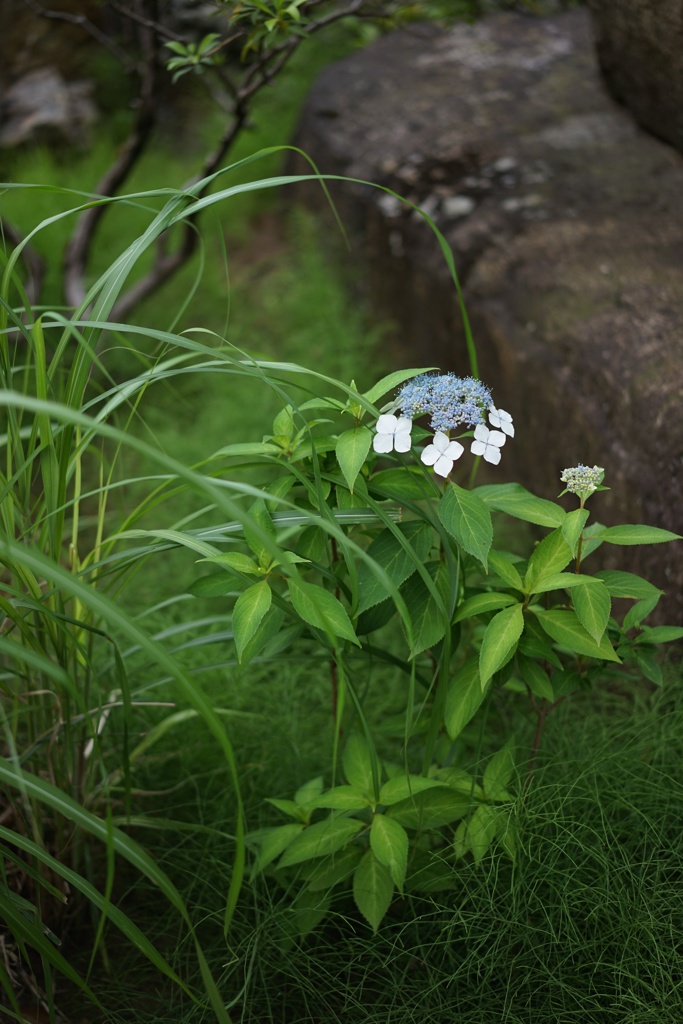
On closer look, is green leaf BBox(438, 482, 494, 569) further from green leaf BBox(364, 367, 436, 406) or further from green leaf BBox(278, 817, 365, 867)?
green leaf BBox(278, 817, 365, 867)

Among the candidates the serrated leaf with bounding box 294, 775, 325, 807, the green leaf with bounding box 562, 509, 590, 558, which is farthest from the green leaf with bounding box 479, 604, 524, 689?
the serrated leaf with bounding box 294, 775, 325, 807

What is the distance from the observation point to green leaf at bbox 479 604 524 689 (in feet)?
3.26

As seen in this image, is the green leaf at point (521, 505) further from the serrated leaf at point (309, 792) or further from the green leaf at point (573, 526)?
the serrated leaf at point (309, 792)

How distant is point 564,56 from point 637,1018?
279cm

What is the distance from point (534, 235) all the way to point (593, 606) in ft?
4.63

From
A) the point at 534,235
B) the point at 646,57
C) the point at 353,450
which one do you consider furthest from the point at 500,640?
the point at 646,57

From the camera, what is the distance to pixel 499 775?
1.17 meters

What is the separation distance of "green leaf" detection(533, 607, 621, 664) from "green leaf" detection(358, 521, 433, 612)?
0.17m

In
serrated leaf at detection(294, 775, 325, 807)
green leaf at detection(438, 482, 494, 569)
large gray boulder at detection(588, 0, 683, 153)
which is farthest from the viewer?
large gray boulder at detection(588, 0, 683, 153)

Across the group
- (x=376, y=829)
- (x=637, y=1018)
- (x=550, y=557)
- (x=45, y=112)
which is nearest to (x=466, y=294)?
(x=550, y=557)

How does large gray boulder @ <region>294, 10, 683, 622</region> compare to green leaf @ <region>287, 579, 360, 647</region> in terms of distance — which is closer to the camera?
green leaf @ <region>287, 579, 360, 647</region>

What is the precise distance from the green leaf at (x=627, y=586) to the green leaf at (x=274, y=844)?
0.52m

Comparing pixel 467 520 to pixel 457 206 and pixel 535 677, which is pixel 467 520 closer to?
pixel 535 677

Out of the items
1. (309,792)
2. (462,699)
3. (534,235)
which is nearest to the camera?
(462,699)
